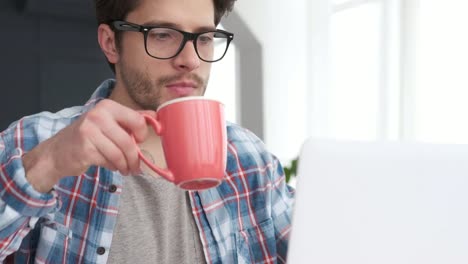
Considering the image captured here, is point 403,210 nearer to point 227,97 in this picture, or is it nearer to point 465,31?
point 465,31

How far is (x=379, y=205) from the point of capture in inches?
19.0

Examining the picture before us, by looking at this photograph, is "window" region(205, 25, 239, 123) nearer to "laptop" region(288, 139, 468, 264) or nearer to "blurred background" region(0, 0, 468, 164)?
"blurred background" region(0, 0, 468, 164)

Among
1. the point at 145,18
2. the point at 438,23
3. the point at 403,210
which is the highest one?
the point at 438,23

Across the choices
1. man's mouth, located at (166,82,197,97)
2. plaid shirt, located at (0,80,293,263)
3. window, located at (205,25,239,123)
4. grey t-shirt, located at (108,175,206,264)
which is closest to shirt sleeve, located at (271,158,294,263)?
plaid shirt, located at (0,80,293,263)

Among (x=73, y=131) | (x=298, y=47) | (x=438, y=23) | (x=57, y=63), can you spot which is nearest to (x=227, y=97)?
(x=298, y=47)

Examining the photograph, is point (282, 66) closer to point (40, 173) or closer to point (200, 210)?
point (200, 210)

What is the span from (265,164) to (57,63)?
13.1 feet

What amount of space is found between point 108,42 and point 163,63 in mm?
240

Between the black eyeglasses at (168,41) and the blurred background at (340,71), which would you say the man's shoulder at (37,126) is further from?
the blurred background at (340,71)

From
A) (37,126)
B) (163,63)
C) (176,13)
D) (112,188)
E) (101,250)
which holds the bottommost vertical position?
(101,250)

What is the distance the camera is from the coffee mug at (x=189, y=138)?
0.56m

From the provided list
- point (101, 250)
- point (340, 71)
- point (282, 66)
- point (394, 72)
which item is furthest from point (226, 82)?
point (101, 250)

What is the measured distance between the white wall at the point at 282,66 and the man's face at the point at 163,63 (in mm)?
2635

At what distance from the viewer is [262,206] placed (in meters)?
1.14
